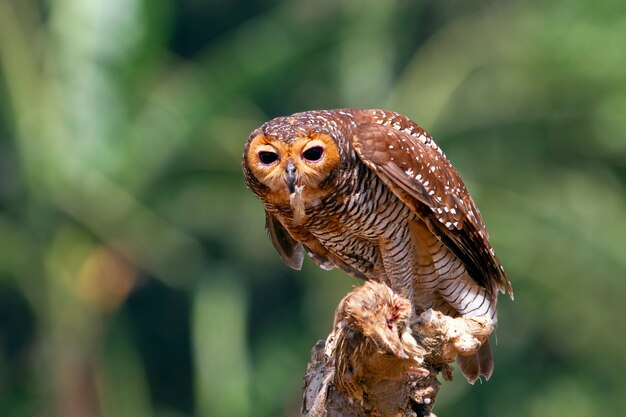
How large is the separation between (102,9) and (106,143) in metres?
1.59

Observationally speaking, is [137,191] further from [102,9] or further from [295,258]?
[295,258]

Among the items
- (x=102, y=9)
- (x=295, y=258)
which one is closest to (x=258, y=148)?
(x=295, y=258)

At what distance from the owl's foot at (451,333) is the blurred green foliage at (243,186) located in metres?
8.05

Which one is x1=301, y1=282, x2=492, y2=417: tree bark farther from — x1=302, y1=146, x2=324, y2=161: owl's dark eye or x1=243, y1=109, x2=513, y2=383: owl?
x1=302, y1=146, x2=324, y2=161: owl's dark eye

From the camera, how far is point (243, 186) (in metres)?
15.6

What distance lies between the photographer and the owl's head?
6055mm

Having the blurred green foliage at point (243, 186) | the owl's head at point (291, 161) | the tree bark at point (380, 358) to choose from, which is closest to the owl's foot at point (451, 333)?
the tree bark at point (380, 358)

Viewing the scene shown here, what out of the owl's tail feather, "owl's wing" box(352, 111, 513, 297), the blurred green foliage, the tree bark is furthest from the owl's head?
the blurred green foliage

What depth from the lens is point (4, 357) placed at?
21.1 meters

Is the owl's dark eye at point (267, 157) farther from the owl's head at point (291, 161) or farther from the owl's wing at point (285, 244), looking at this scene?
the owl's wing at point (285, 244)

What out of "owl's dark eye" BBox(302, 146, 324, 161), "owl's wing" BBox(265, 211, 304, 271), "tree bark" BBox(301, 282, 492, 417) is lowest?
"owl's wing" BBox(265, 211, 304, 271)

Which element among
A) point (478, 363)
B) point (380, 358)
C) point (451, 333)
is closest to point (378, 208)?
point (451, 333)

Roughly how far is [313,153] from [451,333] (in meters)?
1.14

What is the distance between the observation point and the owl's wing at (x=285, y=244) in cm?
706
